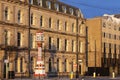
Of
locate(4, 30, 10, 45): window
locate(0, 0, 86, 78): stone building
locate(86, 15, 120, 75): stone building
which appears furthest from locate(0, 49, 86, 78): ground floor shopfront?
locate(86, 15, 120, 75): stone building

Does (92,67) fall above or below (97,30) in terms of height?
below

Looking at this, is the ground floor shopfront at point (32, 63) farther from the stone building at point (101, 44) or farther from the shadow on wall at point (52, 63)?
the stone building at point (101, 44)

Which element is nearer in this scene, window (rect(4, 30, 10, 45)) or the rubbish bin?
the rubbish bin

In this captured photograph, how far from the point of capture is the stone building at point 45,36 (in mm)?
68000

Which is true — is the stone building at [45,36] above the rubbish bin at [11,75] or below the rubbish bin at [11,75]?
above

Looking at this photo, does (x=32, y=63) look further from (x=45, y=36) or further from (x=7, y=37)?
(x=7, y=37)

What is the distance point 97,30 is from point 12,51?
4128 centimetres

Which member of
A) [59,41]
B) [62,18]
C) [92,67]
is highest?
[62,18]

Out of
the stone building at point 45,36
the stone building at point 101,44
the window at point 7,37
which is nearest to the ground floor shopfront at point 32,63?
the stone building at point 45,36

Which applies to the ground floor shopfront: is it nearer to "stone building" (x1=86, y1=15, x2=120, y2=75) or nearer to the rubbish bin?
the rubbish bin

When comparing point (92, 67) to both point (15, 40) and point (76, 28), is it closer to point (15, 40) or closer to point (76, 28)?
point (76, 28)

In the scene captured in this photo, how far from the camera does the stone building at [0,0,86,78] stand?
68000mm

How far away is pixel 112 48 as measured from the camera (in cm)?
11119

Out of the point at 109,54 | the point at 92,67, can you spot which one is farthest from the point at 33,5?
the point at 109,54
